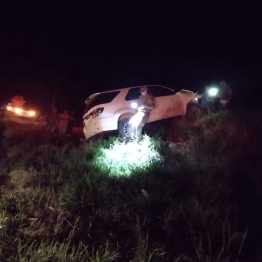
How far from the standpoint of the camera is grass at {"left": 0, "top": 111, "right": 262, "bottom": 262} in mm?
6387

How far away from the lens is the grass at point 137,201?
21.0 ft

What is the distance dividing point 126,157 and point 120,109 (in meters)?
3.02

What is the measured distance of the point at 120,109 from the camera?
42.0ft

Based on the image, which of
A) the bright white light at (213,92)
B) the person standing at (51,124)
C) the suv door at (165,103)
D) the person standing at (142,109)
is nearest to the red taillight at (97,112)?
the person standing at (142,109)

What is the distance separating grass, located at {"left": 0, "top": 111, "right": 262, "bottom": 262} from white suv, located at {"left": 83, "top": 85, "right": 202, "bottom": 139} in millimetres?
1544

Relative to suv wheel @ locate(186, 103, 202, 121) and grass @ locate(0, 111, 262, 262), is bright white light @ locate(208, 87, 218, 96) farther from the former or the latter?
grass @ locate(0, 111, 262, 262)

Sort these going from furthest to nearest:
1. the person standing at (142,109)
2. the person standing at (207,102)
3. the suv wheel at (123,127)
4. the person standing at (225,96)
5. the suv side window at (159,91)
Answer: the person standing at (207,102)
the person standing at (225,96)
the suv side window at (159,91)
the suv wheel at (123,127)
the person standing at (142,109)

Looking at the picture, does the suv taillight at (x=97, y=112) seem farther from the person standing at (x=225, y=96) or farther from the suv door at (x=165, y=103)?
the person standing at (x=225, y=96)

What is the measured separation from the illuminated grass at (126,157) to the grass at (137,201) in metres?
0.02

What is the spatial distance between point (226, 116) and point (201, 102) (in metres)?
3.42

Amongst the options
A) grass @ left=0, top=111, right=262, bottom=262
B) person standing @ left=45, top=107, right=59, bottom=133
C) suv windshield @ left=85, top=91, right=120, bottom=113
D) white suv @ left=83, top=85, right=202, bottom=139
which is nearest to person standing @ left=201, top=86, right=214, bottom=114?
white suv @ left=83, top=85, right=202, bottom=139

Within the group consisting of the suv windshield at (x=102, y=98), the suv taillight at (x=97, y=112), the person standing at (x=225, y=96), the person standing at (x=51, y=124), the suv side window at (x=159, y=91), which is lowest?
the suv taillight at (x=97, y=112)

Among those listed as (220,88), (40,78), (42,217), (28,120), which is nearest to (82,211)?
(42,217)

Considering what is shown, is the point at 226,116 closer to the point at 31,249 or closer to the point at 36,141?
the point at 36,141
